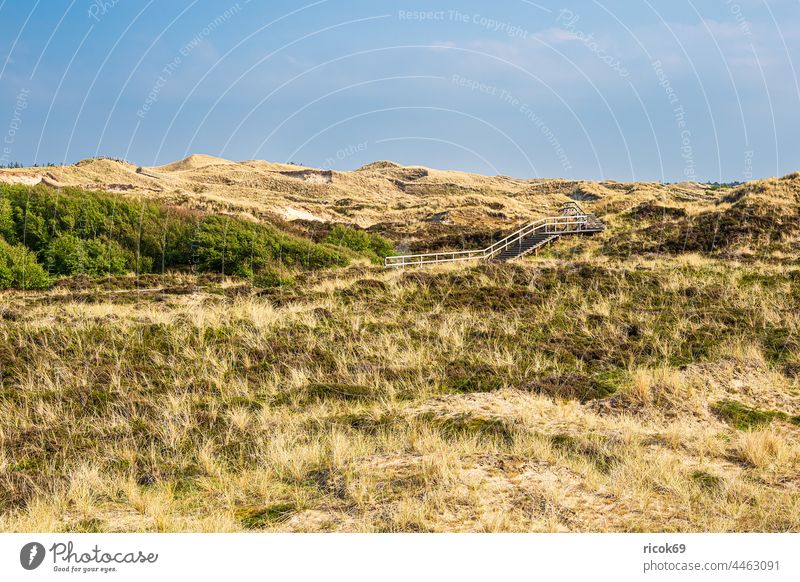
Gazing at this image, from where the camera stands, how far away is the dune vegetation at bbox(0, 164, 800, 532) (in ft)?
22.3

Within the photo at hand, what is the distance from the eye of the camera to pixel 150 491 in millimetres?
7316

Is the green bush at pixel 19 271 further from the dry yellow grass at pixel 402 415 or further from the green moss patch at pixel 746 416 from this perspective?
the green moss patch at pixel 746 416

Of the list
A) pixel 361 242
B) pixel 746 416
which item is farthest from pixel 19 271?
pixel 746 416

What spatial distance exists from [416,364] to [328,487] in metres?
5.91

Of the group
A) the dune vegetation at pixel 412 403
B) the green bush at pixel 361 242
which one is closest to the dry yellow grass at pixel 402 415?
the dune vegetation at pixel 412 403

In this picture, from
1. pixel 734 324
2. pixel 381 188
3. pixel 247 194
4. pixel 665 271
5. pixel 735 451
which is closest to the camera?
pixel 735 451

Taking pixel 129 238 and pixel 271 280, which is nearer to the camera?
pixel 271 280

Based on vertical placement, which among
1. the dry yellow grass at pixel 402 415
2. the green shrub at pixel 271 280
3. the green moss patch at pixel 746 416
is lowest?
the green moss patch at pixel 746 416

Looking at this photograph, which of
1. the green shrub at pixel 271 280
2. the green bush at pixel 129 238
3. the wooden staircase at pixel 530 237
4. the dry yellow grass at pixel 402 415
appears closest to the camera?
the dry yellow grass at pixel 402 415

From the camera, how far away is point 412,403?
10.7 meters

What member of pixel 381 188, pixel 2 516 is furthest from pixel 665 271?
pixel 381 188

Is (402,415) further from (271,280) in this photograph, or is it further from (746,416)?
(271,280)

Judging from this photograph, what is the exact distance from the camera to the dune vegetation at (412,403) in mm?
6789

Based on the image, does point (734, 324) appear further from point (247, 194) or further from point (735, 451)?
point (247, 194)
